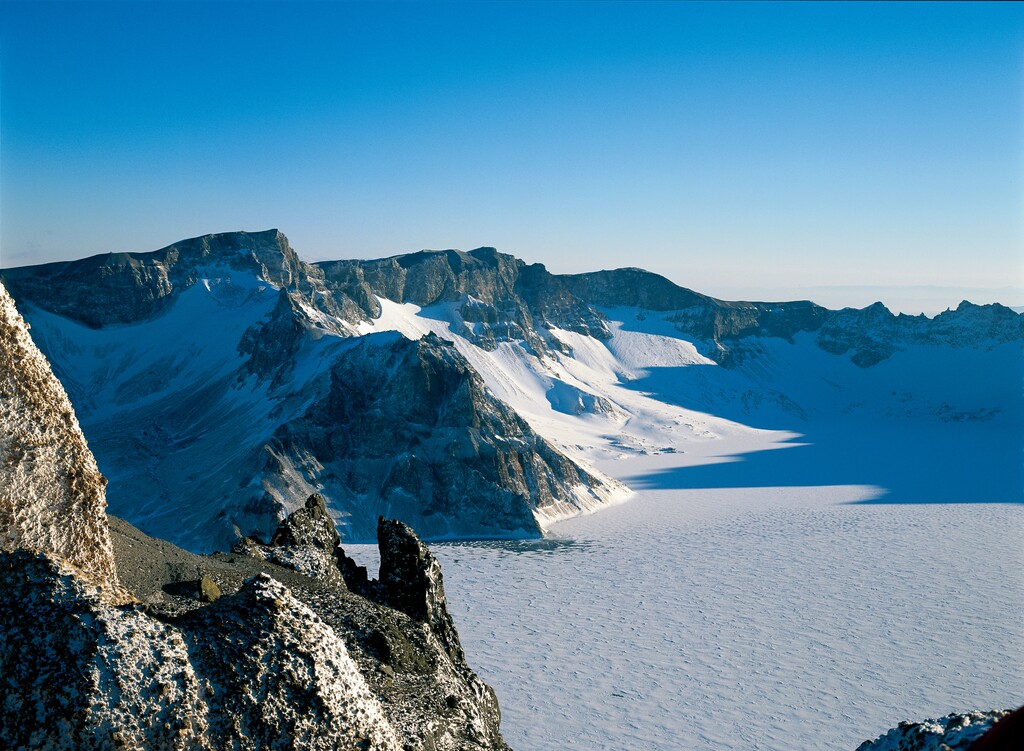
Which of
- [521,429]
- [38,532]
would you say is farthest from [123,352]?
[38,532]

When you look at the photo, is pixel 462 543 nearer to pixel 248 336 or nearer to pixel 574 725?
pixel 574 725

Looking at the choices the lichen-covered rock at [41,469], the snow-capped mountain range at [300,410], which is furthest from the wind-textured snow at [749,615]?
the lichen-covered rock at [41,469]

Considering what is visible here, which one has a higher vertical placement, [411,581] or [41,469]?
[41,469]

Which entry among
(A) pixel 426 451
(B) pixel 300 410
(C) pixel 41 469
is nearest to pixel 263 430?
(B) pixel 300 410

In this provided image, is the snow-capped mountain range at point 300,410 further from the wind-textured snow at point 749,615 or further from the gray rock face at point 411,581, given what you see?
the gray rock face at point 411,581

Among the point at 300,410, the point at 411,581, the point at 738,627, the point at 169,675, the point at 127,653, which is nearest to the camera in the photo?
the point at 127,653

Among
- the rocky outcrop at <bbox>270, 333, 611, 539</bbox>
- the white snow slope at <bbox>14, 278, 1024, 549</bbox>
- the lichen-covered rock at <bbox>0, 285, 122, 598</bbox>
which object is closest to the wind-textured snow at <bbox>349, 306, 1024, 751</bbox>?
the rocky outcrop at <bbox>270, 333, 611, 539</bbox>

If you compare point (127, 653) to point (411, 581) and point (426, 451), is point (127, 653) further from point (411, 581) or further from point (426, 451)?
point (426, 451)

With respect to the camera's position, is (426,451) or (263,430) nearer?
(426,451)
